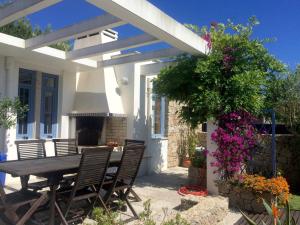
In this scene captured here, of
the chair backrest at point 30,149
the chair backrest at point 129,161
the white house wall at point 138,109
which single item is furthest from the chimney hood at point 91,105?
the chair backrest at point 129,161

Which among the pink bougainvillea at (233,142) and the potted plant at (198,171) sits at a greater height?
the pink bougainvillea at (233,142)

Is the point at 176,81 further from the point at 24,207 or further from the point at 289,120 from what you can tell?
the point at 24,207

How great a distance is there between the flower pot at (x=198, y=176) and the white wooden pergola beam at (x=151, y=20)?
3.43 m

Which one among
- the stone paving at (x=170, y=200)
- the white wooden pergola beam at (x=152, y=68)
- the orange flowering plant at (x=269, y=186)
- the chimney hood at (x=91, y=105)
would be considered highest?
Answer: the white wooden pergola beam at (x=152, y=68)

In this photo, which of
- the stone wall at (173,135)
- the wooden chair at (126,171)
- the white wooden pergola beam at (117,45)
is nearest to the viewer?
the wooden chair at (126,171)

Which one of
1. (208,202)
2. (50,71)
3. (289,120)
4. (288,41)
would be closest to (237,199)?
(208,202)

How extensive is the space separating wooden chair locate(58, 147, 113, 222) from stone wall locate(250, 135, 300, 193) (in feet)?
16.9

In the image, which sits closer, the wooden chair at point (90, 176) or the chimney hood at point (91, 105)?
the wooden chair at point (90, 176)

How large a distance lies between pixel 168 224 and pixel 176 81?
5.83 m

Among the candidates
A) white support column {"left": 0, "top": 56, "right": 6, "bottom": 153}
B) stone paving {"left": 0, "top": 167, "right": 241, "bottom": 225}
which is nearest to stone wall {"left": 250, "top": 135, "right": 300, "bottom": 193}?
stone paving {"left": 0, "top": 167, "right": 241, "bottom": 225}

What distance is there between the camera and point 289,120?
896 cm

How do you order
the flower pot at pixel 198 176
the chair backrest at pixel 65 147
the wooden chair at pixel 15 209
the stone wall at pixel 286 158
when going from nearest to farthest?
the wooden chair at pixel 15 209, the chair backrest at pixel 65 147, the flower pot at pixel 198 176, the stone wall at pixel 286 158

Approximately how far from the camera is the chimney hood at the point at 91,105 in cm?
1136

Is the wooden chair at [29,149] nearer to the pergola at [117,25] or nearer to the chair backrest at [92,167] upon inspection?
the chair backrest at [92,167]
